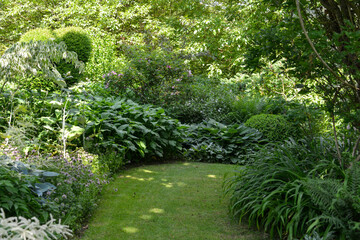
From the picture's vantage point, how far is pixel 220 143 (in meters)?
6.64

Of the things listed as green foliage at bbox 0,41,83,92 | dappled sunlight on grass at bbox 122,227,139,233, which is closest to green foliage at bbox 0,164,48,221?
dappled sunlight on grass at bbox 122,227,139,233

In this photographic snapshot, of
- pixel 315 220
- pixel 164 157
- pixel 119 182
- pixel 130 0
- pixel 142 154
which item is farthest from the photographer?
pixel 130 0

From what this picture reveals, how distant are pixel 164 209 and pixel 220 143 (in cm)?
310

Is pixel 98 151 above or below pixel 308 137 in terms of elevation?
below

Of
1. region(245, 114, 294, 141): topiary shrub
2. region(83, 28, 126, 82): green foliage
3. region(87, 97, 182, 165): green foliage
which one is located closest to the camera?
region(87, 97, 182, 165): green foliage

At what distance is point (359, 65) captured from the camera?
3.23 metres

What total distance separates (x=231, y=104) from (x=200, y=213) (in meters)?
4.84

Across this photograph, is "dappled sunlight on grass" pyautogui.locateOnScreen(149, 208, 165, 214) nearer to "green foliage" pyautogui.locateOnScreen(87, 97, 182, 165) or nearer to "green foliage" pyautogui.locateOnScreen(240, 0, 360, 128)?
"green foliage" pyautogui.locateOnScreen(87, 97, 182, 165)

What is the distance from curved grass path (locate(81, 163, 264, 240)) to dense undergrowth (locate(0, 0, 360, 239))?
204 millimetres

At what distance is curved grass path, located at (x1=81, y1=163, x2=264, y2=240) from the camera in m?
3.13

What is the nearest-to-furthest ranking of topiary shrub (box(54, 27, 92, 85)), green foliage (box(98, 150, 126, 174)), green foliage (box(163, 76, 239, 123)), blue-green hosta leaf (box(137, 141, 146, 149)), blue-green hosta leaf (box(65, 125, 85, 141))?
blue-green hosta leaf (box(65, 125, 85, 141))
green foliage (box(98, 150, 126, 174))
blue-green hosta leaf (box(137, 141, 146, 149))
green foliage (box(163, 76, 239, 123))
topiary shrub (box(54, 27, 92, 85))

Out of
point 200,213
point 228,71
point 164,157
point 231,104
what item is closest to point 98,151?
point 164,157

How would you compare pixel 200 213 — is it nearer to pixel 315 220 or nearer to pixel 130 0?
pixel 315 220

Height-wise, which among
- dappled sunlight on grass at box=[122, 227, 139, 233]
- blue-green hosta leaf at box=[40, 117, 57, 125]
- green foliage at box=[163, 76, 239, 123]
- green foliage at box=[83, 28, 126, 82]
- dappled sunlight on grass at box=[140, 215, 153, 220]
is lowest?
dappled sunlight on grass at box=[122, 227, 139, 233]
